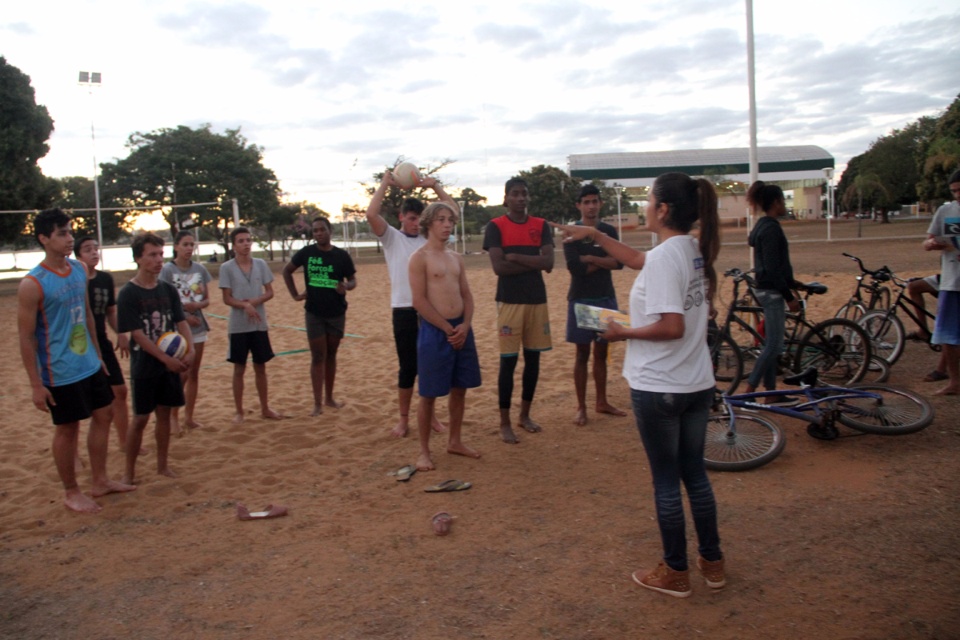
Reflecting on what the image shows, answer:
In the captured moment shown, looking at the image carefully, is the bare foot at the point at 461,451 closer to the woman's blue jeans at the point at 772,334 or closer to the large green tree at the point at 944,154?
the woman's blue jeans at the point at 772,334

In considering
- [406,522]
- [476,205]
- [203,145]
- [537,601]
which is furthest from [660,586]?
[476,205]

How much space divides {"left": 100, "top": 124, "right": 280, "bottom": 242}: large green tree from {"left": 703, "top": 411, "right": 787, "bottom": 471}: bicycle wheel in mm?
36632

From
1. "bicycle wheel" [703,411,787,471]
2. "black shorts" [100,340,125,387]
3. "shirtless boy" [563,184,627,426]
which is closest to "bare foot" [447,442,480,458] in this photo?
"shirtless boy" [563,184,627,426]

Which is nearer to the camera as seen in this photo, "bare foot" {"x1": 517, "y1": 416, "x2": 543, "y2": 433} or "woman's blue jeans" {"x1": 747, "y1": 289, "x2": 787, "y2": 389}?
"woman's blue jeans" {"x1": 747, "y1": 289, "x2": 787, "y2": 389}

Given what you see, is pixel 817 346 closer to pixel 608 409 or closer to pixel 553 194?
pixel 608 409

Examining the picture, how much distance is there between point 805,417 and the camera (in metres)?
4.76

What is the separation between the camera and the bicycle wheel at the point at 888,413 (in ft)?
15.7

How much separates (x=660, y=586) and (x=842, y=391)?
8.67 feet

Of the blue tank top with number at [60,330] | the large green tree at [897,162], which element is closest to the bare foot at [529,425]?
the blue tank top with number at [60,330]

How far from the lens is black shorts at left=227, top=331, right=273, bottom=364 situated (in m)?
6.31

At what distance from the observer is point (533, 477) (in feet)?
15.4

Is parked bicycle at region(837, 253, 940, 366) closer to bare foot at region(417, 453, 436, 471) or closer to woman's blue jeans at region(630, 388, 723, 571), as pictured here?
bare foot at region(417, 453, 436, 471)

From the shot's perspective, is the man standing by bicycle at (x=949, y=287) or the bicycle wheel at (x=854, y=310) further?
the bicycle wheel at (x=854, y=310)

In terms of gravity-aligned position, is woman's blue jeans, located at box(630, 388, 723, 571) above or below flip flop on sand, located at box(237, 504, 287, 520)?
above
